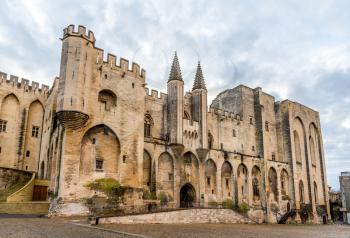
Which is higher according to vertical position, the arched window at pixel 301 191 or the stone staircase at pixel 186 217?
the arched window at pixel 301 191

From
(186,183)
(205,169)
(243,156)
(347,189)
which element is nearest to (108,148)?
(186,183)

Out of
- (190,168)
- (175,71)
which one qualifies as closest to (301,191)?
(190,168)

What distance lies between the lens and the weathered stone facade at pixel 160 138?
2453 cm

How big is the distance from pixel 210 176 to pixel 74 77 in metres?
19.0

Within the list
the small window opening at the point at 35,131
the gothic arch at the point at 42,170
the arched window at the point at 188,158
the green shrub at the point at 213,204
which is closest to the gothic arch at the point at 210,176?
the green shrub at the point at 213,204

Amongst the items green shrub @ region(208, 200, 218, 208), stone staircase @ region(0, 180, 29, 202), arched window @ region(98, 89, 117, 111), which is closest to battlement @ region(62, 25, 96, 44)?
arched window @ region(98, 89, 117, 111)

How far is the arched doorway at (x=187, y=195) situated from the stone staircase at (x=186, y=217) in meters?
4.86

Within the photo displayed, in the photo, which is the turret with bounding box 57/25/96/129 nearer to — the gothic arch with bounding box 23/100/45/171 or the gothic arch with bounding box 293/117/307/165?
the gothic arch with bounding box 23/100/45/171

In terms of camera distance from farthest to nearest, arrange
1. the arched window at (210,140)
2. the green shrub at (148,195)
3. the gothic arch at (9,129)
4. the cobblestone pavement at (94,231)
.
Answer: the arched window at (210,140) < the gothic arch at (9,129) < the green shrub at (148,195) < the cobblestone pavement at (94,231)

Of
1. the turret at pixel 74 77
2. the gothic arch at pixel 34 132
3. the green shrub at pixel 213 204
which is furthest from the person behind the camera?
the gothic arch at pixel 34 132

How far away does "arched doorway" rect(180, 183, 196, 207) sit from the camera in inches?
1291

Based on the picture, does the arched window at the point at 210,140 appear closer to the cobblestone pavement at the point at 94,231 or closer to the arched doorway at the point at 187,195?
the arched doorway at the point at 187,195

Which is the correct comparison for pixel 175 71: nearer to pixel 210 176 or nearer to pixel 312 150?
pixel 210 176

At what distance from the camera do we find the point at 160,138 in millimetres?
32625
